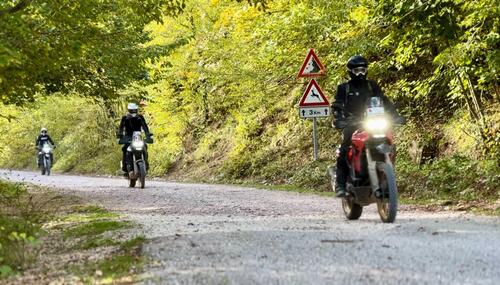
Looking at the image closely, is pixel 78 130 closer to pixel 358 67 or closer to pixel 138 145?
pixel 138 145

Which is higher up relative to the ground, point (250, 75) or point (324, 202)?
point (250, 75)

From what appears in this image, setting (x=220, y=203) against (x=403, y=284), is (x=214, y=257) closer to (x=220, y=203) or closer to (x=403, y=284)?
(x=403, y=284)

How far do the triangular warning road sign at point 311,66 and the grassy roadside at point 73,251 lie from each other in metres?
5.91

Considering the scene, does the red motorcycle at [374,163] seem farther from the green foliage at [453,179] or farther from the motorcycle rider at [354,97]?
the green foliage at [453,179]

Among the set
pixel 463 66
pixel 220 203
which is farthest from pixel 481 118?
pixel 220 203

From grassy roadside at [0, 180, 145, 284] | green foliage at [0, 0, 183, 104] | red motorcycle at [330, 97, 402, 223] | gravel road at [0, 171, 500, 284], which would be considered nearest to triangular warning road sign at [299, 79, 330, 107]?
green foliage at [0, 0, 183, 104]

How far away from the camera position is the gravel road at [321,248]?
13.3 feet

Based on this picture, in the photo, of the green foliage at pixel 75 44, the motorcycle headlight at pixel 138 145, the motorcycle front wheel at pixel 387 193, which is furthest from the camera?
the motorcycle headlight at pixel 138 145

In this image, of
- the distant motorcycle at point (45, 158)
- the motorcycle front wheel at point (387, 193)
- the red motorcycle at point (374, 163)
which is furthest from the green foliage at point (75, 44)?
the distant motorcycle at point (45, 158)

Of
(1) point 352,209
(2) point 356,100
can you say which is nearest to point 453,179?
(1) point 352,209

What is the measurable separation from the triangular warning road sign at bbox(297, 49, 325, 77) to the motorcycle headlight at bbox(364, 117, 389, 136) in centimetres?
660

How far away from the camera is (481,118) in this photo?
11.1m

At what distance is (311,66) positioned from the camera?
531 inches

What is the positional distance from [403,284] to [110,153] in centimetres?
2744
